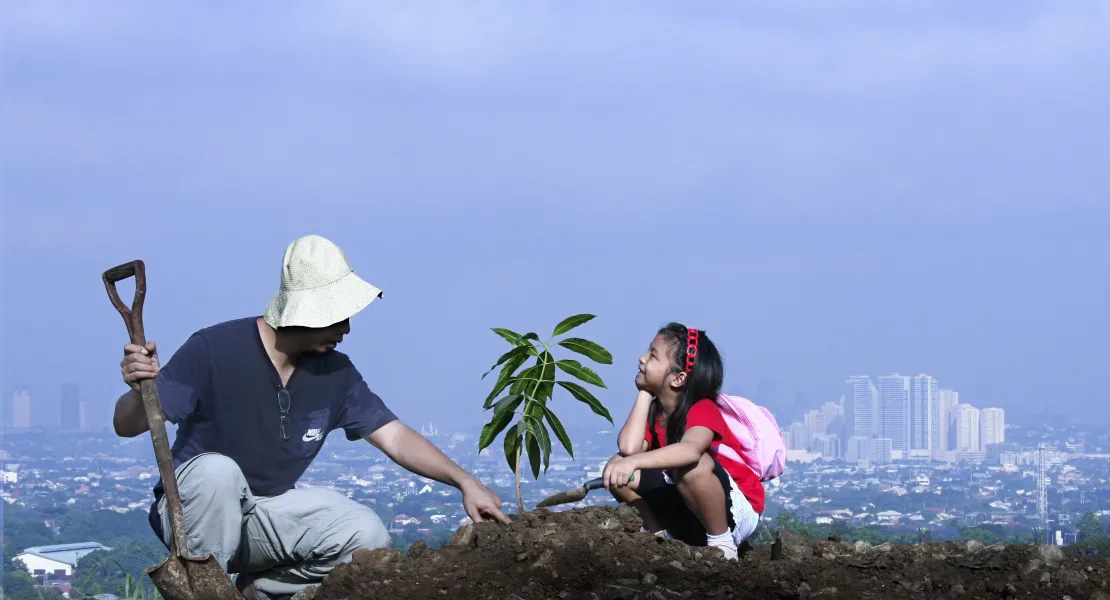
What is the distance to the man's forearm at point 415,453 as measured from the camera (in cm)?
463

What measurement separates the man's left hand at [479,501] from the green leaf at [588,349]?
1.07 meters

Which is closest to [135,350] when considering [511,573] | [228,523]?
[228,523]

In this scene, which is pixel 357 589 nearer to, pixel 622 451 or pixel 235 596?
pixel 235 596

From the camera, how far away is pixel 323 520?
15.2 ft

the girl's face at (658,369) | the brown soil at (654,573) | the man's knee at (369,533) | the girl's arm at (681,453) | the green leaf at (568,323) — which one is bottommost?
the brown soil at (654,573)

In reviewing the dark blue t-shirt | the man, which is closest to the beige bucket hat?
the man

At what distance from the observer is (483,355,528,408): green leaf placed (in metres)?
5.41

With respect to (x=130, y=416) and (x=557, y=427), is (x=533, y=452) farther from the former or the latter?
(x=130, y=416)

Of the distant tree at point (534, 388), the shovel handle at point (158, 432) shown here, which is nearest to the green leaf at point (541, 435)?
the distant tree at point (534, 388)

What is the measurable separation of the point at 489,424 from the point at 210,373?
143 cm

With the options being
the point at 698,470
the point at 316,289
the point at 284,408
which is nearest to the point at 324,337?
the point at 316,289

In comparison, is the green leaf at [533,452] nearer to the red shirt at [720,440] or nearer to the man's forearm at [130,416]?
the red shirt at [720,440]

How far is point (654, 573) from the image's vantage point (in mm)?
4082

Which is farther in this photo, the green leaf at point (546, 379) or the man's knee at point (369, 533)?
the green leaf at point (546, 379)
